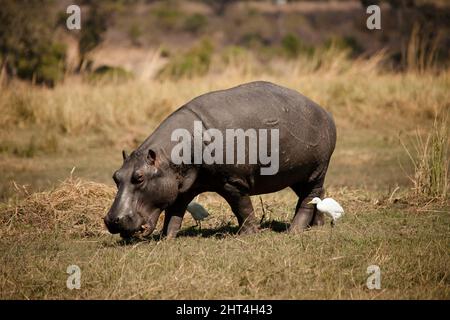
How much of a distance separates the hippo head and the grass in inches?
8.7

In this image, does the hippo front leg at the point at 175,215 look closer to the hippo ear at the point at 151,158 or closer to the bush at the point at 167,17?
the hippo ear at the point at 151,158

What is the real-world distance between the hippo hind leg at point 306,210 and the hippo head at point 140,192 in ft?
4.38

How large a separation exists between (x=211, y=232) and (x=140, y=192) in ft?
3.97

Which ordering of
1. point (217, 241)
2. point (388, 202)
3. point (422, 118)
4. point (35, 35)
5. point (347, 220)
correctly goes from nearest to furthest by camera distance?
1. point (217, 241)
2. point (347, 220)
3. point (388, 202)
4. point (422, 118)
5. point (35, 35)

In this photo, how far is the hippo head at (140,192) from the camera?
6469mm

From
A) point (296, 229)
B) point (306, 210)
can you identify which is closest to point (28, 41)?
point (306, 210)

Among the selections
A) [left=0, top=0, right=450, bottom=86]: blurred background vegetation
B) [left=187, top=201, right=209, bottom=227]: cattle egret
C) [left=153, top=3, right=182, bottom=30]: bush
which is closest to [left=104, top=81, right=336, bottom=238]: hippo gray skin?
[left=187, top=201, right=209, bottom=227]: cattle egret

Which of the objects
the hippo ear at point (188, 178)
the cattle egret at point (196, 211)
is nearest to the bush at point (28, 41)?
the cattle egret at point (196, 211)

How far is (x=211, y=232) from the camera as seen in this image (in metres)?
7.53

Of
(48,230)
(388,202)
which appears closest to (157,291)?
(48,230)

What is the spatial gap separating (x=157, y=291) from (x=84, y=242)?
1914 millimetres

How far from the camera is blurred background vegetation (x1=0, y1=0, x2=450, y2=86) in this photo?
20.1 meters
